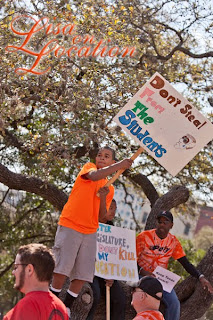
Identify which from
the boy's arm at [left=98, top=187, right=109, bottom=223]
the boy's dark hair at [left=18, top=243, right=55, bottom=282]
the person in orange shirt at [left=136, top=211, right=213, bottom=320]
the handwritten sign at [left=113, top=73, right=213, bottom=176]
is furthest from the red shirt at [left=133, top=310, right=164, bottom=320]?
the person in orange shirt at [left=136, top=211, right=213, bottom=320]

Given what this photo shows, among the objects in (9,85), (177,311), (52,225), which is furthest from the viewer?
(52,225)

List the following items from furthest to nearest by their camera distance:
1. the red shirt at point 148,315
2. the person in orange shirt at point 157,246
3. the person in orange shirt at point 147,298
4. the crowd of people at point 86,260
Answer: the person in orange shirt at point 157,246, the person in orange shirt at point 147,298, the red shirt at point 148,315, the crowd of people at point 86,260

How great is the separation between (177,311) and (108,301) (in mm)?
927

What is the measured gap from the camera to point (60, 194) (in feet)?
30.3

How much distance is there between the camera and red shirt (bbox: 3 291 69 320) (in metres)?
3.38

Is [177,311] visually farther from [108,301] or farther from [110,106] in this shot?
[110,106]

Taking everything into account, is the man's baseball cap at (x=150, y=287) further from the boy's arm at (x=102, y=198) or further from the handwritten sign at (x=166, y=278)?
the handwritten sign at (x=166, y=278)

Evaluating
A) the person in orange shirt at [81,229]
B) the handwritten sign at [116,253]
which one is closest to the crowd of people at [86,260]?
the person in orange shirt at [81,229]

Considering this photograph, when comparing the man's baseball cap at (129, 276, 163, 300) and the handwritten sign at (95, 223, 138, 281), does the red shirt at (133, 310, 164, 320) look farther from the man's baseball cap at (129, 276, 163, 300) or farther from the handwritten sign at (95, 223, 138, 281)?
the handwritten sign at (95, 223, 138, 281)

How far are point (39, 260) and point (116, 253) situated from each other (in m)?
3.48

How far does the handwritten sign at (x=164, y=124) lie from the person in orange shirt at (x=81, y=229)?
0.47 m

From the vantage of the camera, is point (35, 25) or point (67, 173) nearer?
point (35, 25)

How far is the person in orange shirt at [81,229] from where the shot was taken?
559 centimetres

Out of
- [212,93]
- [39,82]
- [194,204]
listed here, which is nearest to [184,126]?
[39,82]
